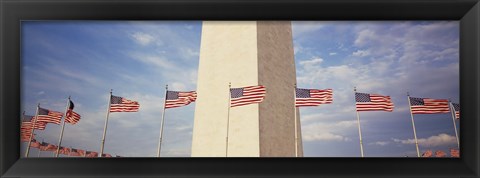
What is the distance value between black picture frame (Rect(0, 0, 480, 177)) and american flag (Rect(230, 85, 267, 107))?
11087 millimetres

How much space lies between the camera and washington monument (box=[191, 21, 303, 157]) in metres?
20.3

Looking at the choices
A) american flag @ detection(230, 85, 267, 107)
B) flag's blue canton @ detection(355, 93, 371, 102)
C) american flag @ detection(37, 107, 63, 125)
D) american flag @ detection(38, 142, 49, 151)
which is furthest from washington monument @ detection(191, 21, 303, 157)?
american flag @ detection(38, 142, 49, 151)

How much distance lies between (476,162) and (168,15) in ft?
6.62

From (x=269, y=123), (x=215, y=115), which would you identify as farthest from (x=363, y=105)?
(x=215, y=115)

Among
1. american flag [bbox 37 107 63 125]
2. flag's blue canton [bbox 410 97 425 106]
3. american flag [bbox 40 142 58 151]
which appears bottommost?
american flag [bbox 37 107 63 125]

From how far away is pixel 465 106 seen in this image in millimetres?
2477

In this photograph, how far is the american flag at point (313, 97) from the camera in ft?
46.7

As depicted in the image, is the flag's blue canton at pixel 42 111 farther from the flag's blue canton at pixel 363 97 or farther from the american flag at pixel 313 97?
the flag's blue canton at pixel 363 97

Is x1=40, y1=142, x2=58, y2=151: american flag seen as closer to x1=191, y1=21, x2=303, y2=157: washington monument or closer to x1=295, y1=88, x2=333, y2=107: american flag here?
x1=191, y1=21, x2=303, y2=157: washington monument

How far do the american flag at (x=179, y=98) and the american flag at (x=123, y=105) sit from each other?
1.34 meters

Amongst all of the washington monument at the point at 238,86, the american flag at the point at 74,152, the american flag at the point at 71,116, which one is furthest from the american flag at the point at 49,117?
the american flag at the point at 74,152

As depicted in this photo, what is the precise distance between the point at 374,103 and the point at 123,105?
1024cm

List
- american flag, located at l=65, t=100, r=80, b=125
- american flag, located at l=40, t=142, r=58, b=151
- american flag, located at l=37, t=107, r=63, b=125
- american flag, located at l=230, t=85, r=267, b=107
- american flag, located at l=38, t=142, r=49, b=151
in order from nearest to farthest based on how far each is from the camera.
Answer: american flag, located at l=230, t=85, r=267, b=107 < american flag, located at l=37, t=107, r=63, b=125 < american flag, located at l=65, t=100, r=80, b=125 < american flag, located at l=38, t=142, r=49, b=151 < american flag, located at l=40, t=142, r=58, b=151

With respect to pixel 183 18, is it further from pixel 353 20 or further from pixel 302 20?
pixel 353 20
